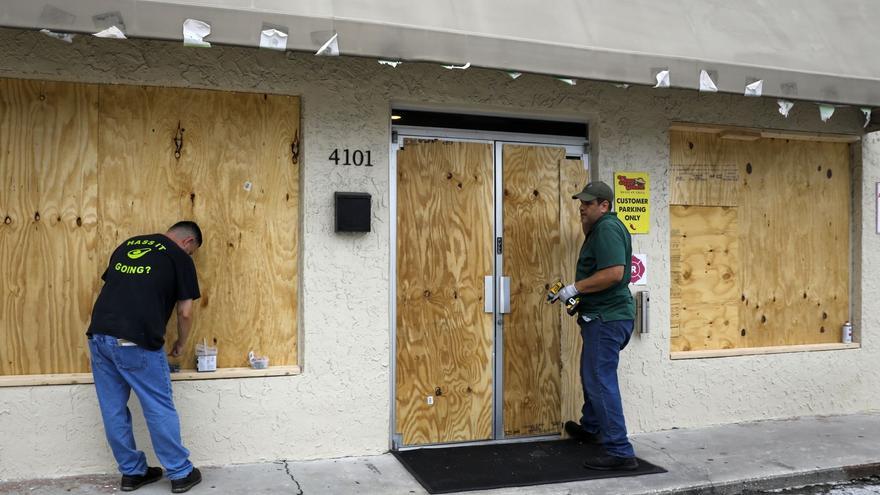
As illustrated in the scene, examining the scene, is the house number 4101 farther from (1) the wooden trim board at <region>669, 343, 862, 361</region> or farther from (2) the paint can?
(2) the paint can

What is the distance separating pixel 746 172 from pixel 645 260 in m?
1.51

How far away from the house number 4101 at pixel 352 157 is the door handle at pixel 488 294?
1.33 metres

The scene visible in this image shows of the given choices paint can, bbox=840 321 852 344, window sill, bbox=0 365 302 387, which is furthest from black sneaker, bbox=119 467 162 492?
paint can, bbox=840 321 852 344

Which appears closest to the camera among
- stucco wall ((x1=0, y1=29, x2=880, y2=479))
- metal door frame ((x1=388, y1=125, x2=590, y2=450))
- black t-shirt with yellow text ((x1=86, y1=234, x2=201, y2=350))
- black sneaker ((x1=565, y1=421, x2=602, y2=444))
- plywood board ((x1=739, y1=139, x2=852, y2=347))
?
black t-shirt with yellow text ((x1=86, y1=234, x2=201, y2=350))

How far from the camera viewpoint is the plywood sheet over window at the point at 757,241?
285 inches

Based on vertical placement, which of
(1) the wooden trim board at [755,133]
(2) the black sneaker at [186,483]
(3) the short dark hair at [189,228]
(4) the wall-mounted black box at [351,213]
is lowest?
(2) the black sneaker at [186,483]

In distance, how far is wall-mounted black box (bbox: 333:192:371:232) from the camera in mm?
5816

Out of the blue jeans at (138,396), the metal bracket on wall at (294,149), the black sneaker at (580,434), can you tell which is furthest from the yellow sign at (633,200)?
the blue jeans at (138,396)

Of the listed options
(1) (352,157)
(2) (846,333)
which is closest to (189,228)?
(1) (352,157)

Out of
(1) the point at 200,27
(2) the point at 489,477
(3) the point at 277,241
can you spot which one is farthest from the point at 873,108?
(1) the point at 200,27

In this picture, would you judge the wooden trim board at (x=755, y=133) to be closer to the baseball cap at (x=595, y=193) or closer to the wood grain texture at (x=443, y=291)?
the baseball cap at (x=595, y=193)

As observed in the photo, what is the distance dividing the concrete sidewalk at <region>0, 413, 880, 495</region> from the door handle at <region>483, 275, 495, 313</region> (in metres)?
1.40

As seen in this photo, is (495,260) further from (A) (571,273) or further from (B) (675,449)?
(B) (675,449)

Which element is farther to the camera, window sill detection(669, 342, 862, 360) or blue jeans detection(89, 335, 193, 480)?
window sill detection(669, 342, 862, 360)
